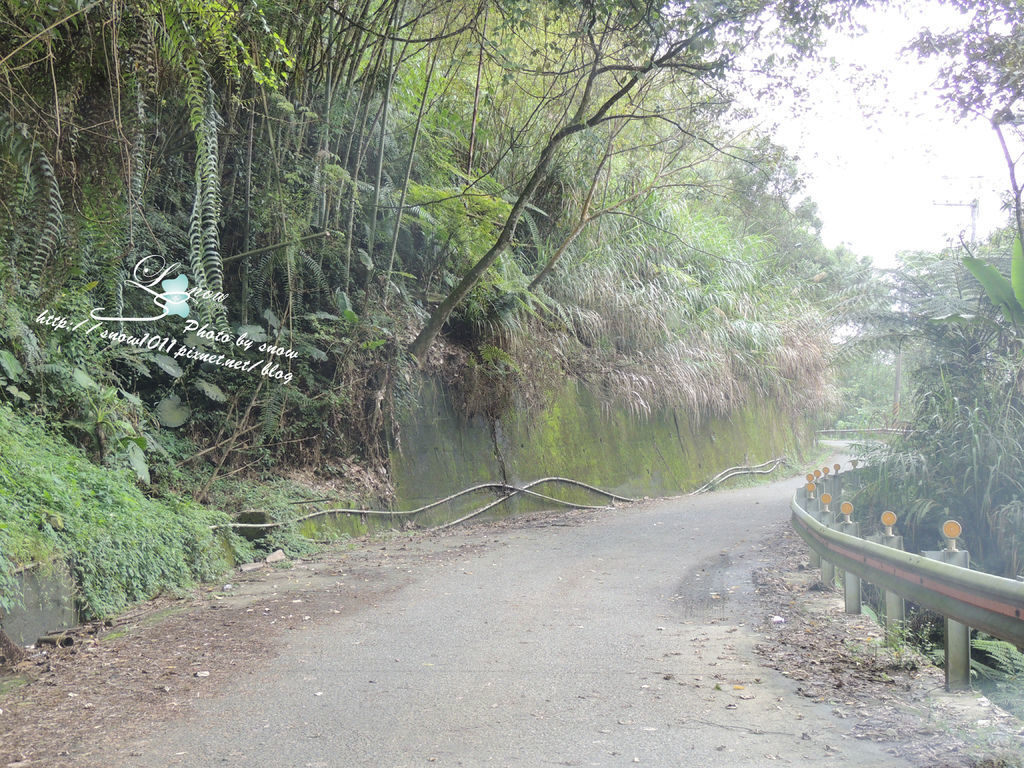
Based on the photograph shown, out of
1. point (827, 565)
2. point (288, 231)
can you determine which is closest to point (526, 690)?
point (827, 565)

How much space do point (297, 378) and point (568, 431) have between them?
638cm

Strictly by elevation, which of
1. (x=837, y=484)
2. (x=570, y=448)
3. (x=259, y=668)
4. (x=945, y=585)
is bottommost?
(x=837, y=484)

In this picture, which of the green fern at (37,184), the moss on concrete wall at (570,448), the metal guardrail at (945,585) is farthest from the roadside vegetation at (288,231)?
the metal guardrail at (945,585)

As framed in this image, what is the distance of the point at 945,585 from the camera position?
4352 millimetres

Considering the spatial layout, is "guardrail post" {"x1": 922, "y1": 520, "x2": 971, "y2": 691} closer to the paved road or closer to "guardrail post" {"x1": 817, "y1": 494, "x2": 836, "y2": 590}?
the paved road

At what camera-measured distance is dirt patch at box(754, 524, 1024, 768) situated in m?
3.63

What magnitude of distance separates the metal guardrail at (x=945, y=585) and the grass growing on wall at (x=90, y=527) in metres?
5.38

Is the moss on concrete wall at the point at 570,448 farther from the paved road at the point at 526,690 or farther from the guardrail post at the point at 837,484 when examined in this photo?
the guardrail post at the point at 837,484

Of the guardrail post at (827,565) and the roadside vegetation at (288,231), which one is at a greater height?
the roadside vegetation at (288,231)

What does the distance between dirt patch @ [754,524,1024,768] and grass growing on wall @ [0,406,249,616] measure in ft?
15.9

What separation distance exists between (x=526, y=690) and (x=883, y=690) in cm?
191

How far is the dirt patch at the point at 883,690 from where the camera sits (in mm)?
3629

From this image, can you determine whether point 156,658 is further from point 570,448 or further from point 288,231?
point 570,448

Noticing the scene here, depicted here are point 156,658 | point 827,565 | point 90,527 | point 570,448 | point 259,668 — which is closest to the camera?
point 259,668
